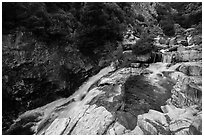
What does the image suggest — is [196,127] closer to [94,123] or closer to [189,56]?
[94,123]

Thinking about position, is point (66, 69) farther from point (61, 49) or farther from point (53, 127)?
point (53, 127)

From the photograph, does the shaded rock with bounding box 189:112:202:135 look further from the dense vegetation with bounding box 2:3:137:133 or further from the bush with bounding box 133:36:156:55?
the dense vegetation with bounding box 2:3:137:133

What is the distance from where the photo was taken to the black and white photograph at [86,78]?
6.17m

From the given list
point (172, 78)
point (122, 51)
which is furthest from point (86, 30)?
point (172, 78)

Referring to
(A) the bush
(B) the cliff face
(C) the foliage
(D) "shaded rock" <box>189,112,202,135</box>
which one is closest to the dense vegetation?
(C) the foliage

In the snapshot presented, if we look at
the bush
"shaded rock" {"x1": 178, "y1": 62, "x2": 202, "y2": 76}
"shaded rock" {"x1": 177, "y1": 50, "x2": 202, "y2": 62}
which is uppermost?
the bush

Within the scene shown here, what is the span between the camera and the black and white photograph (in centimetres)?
617

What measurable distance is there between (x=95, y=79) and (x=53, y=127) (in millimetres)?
4099

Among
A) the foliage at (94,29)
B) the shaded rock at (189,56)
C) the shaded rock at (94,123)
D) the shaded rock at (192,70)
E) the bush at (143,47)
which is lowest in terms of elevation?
the shaded rock at (94,123)

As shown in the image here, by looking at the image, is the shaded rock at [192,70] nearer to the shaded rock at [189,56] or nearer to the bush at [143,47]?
the shaded rock at [189,56]

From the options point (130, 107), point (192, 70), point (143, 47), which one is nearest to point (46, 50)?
point (130, 107)

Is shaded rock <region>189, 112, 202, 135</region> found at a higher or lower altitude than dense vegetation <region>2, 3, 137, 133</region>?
lower

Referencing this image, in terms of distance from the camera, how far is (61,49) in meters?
10.1

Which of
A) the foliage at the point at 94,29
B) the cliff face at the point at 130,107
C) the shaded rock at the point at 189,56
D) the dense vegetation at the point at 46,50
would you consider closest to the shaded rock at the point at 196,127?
the cliff face at the point at 130,107
